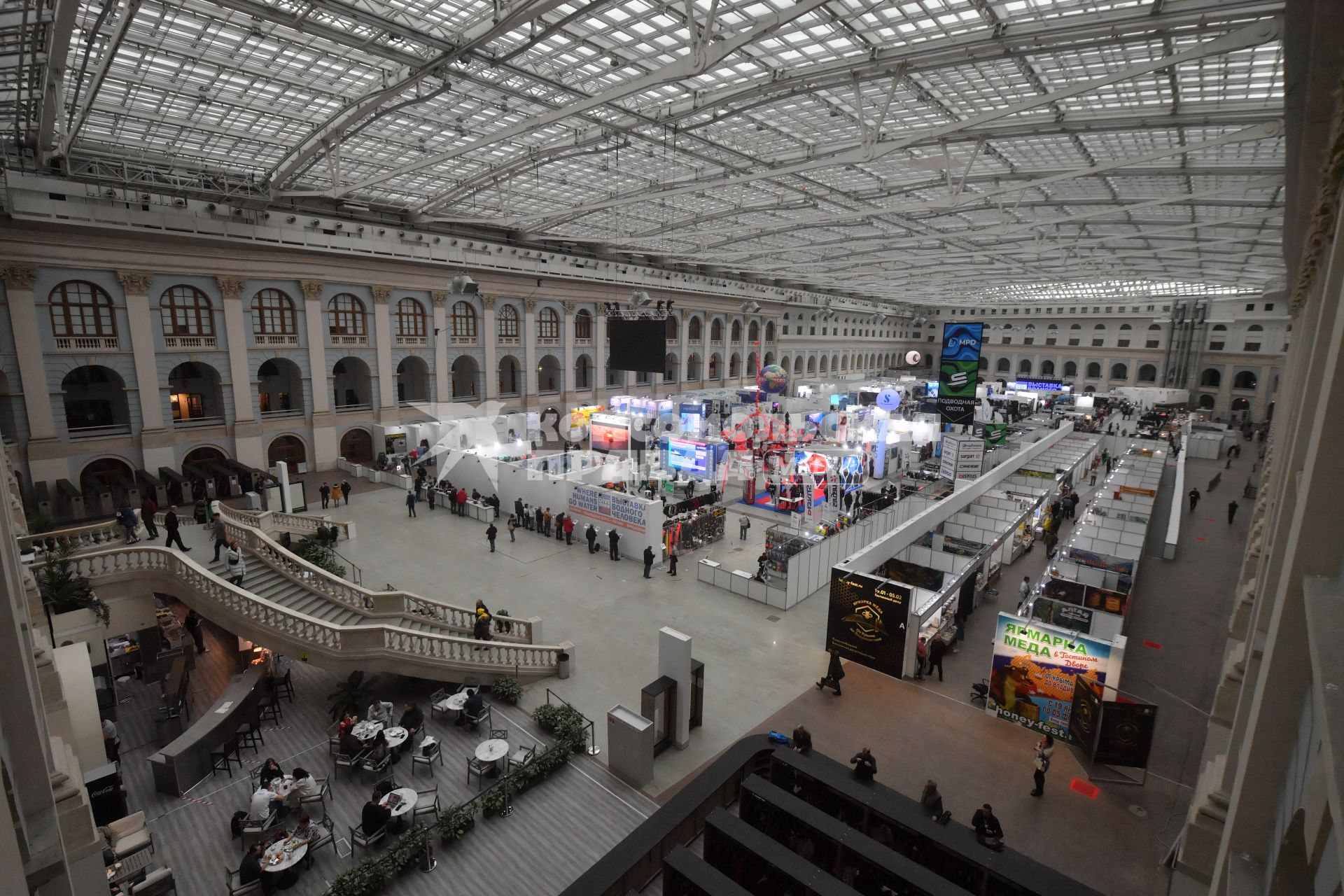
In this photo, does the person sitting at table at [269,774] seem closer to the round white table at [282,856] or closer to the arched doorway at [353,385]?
the round white table at [282,856]

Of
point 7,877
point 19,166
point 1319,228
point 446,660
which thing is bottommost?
point 446,660

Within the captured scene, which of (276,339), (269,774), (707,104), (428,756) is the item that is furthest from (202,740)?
(276,339)

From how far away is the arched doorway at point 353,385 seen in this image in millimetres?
28031

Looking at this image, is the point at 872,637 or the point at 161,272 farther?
the point at 161,272

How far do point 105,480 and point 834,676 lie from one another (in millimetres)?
24393

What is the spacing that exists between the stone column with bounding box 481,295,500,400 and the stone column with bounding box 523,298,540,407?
195 centimetres

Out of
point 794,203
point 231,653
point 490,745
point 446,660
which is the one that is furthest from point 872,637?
point 794,203

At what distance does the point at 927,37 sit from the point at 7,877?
15149mm

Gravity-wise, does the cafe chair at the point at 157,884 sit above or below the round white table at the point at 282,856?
below

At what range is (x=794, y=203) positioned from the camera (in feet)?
74.7

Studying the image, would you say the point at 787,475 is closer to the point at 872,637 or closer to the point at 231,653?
the point at 872,637

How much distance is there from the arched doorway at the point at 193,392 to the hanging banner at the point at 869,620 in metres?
25.3

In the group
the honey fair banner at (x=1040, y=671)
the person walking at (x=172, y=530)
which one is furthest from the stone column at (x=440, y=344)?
the honey fair banner at (x=1040, y=671)

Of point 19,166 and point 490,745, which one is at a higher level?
point 19,166
